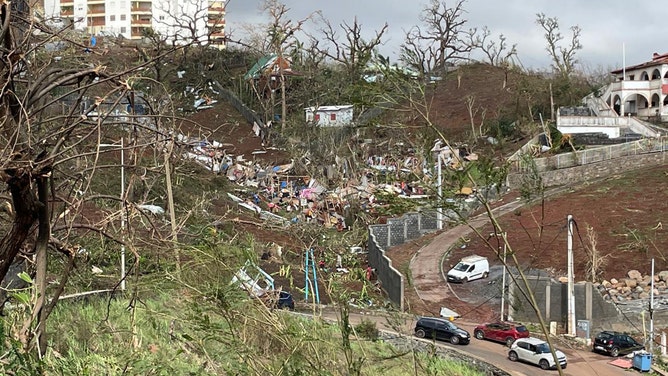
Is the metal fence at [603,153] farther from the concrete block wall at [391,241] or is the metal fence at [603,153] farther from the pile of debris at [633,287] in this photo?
the pile of debris at [633,287]

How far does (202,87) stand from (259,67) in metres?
4.12

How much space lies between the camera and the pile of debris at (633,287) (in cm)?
2066

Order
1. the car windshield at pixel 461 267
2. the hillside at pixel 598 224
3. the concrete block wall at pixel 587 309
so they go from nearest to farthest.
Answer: the concrete block wall at pixel 587 309, the hillside at pixel 598 224, the car windshield at pixel 461 267

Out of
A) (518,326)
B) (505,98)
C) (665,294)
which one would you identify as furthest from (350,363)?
(505,98)

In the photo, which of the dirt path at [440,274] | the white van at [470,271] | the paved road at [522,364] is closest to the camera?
the paved road at [522,364]

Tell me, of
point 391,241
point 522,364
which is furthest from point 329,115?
point 522,364

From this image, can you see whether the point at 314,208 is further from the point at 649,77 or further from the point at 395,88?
the point at 395,88

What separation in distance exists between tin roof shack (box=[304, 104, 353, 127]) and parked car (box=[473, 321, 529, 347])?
79.8ft

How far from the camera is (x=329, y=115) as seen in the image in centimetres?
4269

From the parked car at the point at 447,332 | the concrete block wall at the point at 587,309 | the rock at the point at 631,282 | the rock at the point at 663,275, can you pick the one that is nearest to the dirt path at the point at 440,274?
the concrete block wall at the point at 587,309

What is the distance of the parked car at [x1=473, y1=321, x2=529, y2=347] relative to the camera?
17.6 m

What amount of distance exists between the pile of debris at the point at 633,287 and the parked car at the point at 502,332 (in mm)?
3703

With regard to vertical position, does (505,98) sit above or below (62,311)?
above

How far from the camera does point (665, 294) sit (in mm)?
20359
